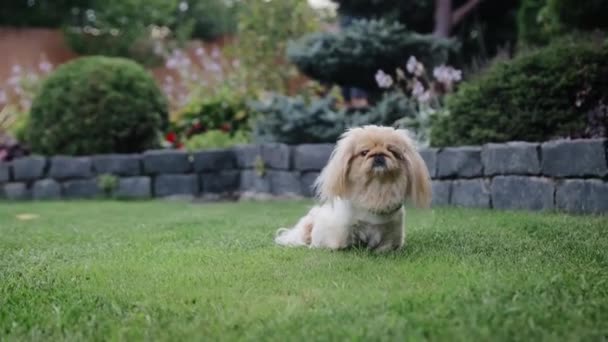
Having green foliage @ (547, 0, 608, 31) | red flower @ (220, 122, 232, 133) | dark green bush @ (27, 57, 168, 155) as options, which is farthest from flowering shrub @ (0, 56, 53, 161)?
green foliage @ (547, 0, 608, 31)

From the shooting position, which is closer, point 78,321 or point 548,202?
point 78,321

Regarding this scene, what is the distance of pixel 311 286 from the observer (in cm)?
311

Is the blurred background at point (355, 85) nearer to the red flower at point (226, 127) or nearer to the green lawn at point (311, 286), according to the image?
the red flower at point (226, 127)

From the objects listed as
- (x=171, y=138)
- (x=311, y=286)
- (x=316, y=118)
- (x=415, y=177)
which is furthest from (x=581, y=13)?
(x=171, y=138)

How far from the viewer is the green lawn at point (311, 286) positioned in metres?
2.46

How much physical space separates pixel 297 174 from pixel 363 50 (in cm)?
196

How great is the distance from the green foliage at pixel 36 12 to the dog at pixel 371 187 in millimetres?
16165

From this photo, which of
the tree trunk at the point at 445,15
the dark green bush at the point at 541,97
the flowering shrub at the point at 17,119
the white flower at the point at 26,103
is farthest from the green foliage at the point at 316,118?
the white flower at the point at 26,103

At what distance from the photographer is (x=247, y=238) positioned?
4.77 meters

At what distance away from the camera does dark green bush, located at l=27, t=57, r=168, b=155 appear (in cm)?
941

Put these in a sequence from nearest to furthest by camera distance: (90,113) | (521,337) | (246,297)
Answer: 1. (521,337)
2. (246,297)
3. (90,113)

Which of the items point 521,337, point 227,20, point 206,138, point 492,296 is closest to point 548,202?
point 492,296

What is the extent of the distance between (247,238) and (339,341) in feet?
8.19

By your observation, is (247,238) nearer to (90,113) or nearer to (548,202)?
(548,202)
